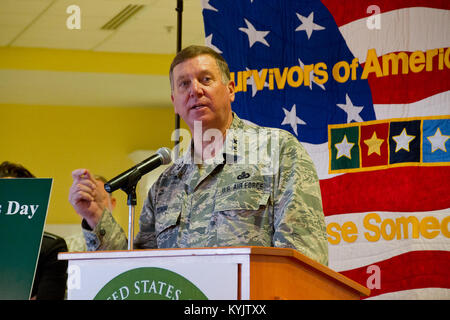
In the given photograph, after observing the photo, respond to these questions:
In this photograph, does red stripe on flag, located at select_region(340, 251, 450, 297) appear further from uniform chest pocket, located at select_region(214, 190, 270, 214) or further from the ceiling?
the ceiling

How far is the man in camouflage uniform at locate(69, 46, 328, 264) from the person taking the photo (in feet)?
6.41

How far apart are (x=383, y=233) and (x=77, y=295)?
1.80 meters

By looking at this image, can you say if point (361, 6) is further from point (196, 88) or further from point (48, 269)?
point (48, 269)

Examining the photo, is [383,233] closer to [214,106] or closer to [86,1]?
[214,106]

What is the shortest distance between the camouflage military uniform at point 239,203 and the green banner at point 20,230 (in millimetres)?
378

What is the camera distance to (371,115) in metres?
3.05

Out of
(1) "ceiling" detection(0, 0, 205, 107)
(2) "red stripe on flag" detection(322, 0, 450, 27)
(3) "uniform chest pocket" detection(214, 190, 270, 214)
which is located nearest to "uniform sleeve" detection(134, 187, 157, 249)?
(3) "uniform chest pocket" detection(214, 190, 270, 214)

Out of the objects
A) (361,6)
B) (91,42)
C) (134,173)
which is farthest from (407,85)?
(91,42)

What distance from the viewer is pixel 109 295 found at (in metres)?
1.43

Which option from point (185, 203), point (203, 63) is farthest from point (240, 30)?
point (185, 203)

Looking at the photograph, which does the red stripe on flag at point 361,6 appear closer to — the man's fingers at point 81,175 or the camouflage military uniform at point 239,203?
the camouflage military uniform at point 239,203

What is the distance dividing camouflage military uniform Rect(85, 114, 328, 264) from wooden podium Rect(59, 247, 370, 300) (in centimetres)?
43

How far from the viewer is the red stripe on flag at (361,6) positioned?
9.78 ft

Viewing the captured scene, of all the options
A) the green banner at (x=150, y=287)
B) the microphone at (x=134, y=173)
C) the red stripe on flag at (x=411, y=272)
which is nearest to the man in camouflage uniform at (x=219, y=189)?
the microphone at (x=134, y=173)
